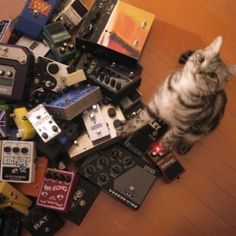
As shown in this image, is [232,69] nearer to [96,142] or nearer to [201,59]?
[201,59]

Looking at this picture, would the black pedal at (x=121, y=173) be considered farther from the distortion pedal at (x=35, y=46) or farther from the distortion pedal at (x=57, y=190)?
the distortion pedal at (x=35, y=46)

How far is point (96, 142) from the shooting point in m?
1.65

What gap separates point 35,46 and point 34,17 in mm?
140

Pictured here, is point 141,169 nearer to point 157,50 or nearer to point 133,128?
point 133,128

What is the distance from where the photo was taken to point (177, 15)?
6.57 feet

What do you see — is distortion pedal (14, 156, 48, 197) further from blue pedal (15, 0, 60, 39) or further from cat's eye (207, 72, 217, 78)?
cat's eye (207, 72, 217, 78)

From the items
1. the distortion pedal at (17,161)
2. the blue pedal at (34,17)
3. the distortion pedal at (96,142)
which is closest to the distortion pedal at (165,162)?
the distortion pedal at (96,142)

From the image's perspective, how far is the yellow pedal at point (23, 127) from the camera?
5.28ft

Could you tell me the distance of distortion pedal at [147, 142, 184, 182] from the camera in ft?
5.50

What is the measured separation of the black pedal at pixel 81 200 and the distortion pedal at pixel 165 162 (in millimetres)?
299

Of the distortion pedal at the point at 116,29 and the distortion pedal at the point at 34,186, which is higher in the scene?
the distortion pedal at the point at 116,29

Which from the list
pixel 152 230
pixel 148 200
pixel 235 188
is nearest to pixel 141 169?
pixel 148 200

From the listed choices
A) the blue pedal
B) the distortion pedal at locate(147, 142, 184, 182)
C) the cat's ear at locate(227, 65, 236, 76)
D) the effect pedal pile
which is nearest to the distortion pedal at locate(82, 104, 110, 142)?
the effect pedal pile

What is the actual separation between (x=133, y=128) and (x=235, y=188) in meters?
0.56
